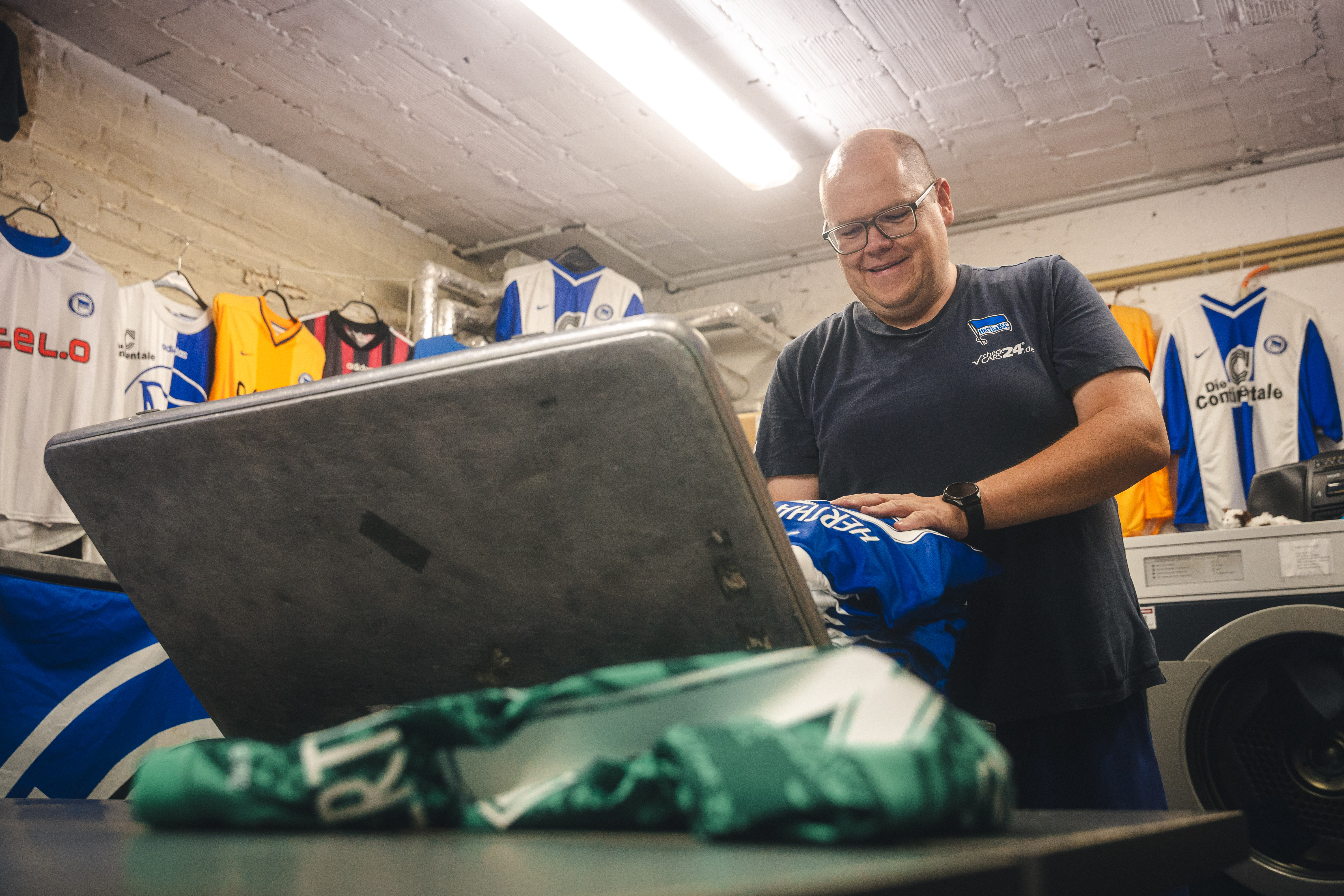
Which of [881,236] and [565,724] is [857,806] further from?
[881,236]

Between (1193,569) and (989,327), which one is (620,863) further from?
(1193,569)

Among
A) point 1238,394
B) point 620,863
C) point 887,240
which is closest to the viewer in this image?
point 620,863

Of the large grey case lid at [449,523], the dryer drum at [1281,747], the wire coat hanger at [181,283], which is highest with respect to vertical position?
the wire coat hanger at [181,283]

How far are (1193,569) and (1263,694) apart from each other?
1.04ft

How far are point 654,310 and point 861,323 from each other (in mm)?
→ 4276

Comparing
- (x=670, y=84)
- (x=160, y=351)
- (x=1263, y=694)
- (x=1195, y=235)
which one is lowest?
(x=1263, y=694)

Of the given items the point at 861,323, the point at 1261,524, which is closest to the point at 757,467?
the point at 861,323

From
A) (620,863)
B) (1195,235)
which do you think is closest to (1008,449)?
(620,863)

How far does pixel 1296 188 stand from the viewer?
376 centimetres

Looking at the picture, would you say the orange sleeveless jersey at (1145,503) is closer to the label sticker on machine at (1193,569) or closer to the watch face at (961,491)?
the label sticker on machine at (1193,569)

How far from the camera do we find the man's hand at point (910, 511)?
79 cm

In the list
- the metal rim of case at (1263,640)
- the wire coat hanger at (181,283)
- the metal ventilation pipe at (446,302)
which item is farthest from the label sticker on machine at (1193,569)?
the wire coat hanger at (181,283)

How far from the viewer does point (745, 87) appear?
3246mm

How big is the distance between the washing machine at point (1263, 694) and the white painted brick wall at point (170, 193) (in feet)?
11.1
